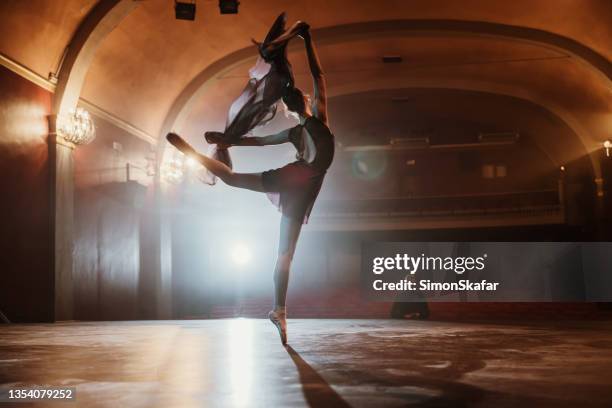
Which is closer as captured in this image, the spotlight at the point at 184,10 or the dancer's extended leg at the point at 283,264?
the dancer's extended leg at the point at 283,264

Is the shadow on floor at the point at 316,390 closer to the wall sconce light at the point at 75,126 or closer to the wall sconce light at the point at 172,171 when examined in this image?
the wall sconce light at the point at 75,126

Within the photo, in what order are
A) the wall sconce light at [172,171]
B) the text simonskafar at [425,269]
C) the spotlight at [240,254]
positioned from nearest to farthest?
the wall sconce light at [172,171] < the text simonskafar at [425,269] < the spotlight at [240,254]

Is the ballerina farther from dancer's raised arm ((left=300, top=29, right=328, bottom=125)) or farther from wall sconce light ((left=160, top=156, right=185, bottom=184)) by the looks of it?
wall sconce light ((left=160, top=156, right=185, bottom=184))

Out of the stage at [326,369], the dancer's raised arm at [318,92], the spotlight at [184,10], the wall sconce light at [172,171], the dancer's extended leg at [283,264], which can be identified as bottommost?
the stage at [326,369]

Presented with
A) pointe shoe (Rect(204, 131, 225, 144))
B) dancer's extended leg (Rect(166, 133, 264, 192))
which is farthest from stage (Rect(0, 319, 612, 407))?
pointe shoe (Rect(204, 131, 225, 144))

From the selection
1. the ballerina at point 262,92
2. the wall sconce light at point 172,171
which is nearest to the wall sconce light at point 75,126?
the wall sconce light at point 172,171

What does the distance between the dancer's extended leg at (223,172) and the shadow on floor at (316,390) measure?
1.22 m

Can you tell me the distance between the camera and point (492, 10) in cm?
988

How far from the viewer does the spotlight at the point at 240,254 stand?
66.5 ft

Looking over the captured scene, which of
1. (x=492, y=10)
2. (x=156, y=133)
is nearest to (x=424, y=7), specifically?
(x=492, y=10)

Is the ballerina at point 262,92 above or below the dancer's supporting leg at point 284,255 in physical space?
above

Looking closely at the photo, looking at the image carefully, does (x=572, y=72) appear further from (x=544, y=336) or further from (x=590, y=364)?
(x=590, y=364)

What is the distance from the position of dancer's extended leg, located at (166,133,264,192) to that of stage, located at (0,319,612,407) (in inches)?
38.3

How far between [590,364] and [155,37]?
27.6 ft
